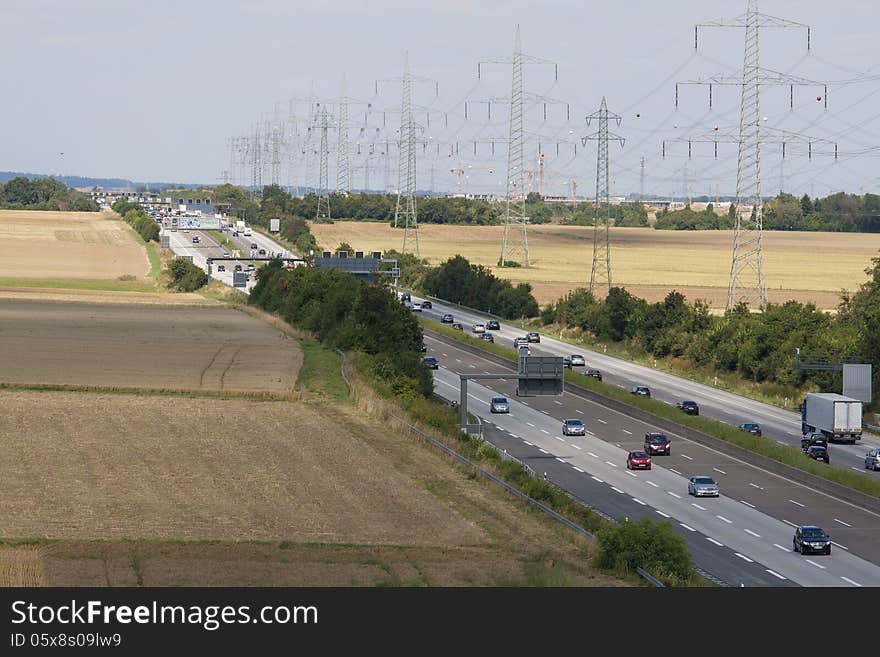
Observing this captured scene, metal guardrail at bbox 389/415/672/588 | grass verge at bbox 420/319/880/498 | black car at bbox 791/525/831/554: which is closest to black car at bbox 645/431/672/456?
grass verge at bbox 420/319/880/498

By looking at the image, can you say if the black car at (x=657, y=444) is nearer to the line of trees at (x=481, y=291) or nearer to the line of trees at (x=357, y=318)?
the line of trees at (x=357, y=318)

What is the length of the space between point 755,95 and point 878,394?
28.7 meters

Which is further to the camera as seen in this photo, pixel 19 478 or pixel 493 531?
pixel 19 478

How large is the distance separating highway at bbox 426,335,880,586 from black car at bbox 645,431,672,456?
42 cm

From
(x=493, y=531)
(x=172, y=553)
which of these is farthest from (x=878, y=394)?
(x=172, y=553)

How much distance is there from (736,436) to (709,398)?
26.4 metres

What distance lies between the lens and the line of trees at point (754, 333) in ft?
359

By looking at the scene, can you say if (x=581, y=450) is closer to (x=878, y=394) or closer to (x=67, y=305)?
(x=878, y=394)

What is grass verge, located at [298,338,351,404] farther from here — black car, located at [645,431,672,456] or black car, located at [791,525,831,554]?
black car, located at [791,525,831,554]

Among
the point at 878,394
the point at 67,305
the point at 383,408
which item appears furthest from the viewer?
the point at 67,305

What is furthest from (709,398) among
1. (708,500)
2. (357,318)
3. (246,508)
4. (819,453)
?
(246,508)

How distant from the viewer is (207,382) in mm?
89562

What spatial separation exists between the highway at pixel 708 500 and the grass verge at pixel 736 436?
120 centimetres

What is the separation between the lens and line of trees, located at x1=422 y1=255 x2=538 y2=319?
170 m
